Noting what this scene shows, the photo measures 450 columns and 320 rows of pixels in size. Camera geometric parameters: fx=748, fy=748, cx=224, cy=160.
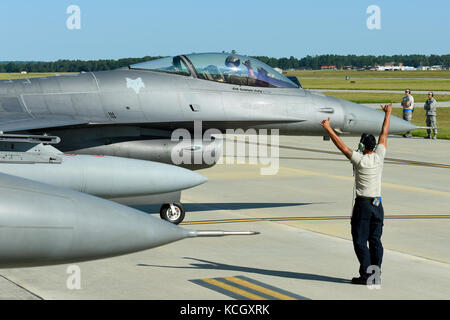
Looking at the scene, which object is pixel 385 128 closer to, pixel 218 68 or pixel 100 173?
pixel 100 173

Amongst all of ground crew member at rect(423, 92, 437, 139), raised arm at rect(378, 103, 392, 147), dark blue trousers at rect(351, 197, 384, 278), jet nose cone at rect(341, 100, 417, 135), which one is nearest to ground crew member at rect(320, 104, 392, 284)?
dark blue trousers at rect(351, 197, 384, 278)

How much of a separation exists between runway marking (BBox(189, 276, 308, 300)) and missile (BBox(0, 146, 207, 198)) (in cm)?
319

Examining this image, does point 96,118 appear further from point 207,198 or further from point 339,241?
point 339,241

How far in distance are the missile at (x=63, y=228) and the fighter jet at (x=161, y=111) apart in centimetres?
624

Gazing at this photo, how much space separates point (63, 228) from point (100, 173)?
6.45 m

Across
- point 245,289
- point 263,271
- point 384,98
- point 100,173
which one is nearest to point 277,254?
point 263,271

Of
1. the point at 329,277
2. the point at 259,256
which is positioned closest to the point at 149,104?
the point at 259,256

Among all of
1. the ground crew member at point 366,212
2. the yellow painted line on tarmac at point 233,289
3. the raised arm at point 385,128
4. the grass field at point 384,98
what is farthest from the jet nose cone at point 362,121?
the grass field at point 384,98

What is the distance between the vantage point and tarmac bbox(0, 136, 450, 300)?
29.4 feet

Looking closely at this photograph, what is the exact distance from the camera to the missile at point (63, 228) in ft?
18.1

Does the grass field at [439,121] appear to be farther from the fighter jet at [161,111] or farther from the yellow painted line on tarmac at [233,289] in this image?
the yellow painted line on tarmac at [233,289]

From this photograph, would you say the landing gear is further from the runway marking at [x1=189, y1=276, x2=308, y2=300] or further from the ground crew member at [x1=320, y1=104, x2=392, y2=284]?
the ground crew member at [x1=320, y1=104, x2=392, y2=284]

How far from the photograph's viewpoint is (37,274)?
376 inches

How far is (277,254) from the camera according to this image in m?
11.1
